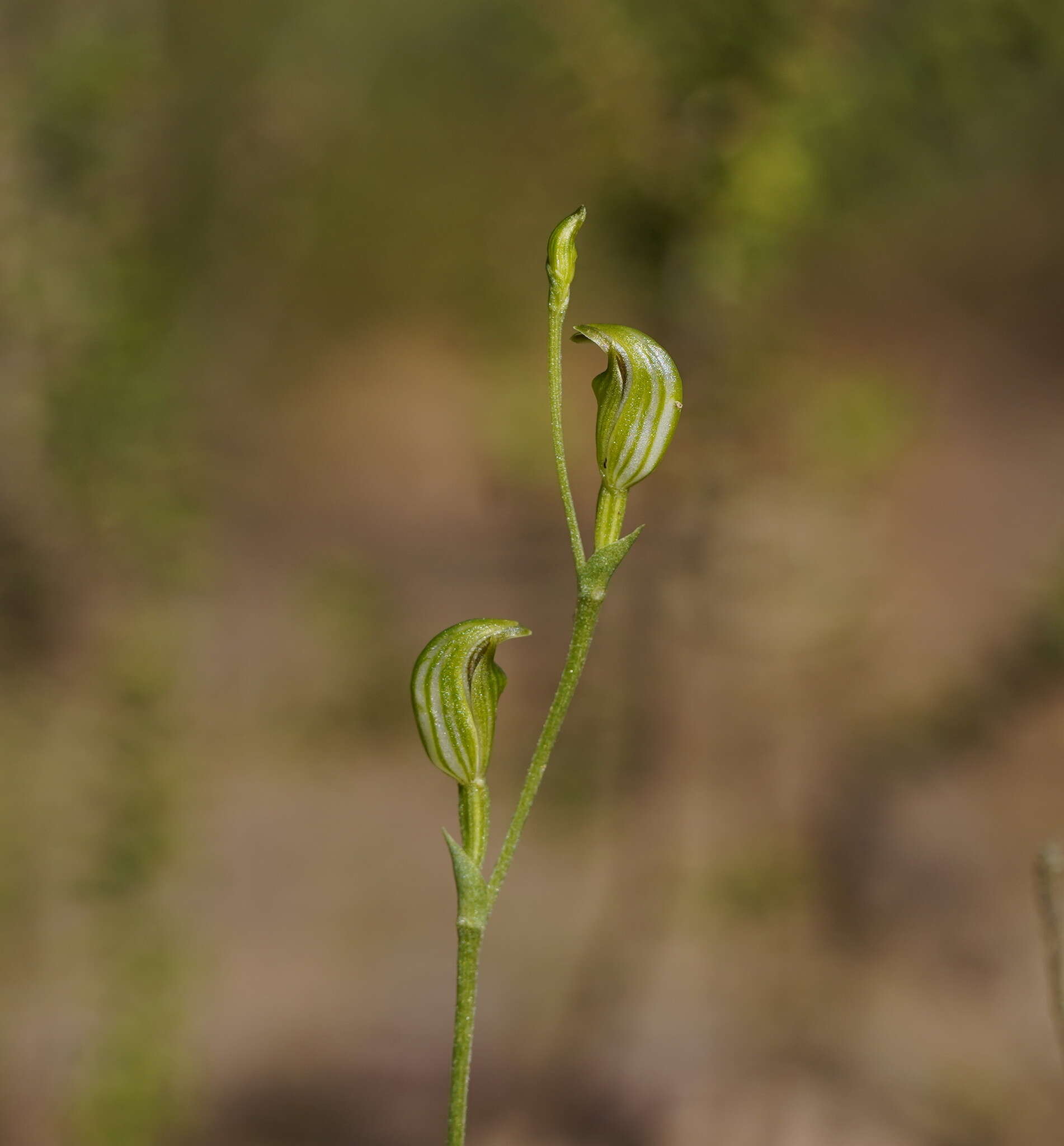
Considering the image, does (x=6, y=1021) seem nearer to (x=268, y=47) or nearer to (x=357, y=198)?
(x=268, y=47)

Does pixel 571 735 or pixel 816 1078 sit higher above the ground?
pixel 571 735

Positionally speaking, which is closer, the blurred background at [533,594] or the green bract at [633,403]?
the green bract at [633,403]

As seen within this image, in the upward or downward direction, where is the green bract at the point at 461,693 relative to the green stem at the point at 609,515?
downward

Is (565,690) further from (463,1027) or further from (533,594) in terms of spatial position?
Result: (533,594)

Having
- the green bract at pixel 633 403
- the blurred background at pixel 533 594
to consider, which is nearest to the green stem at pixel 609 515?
the green bract at pixel 633 403

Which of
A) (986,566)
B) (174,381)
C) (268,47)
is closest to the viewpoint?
(174,381)

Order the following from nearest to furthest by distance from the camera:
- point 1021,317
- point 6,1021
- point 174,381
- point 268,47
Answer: point 174,381
point 268,47
point 6,1021
point 1021,317

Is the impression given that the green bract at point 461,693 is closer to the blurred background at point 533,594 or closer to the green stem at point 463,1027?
the green stem at point 463,1027

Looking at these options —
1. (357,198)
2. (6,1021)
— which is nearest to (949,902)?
(6,1021)
